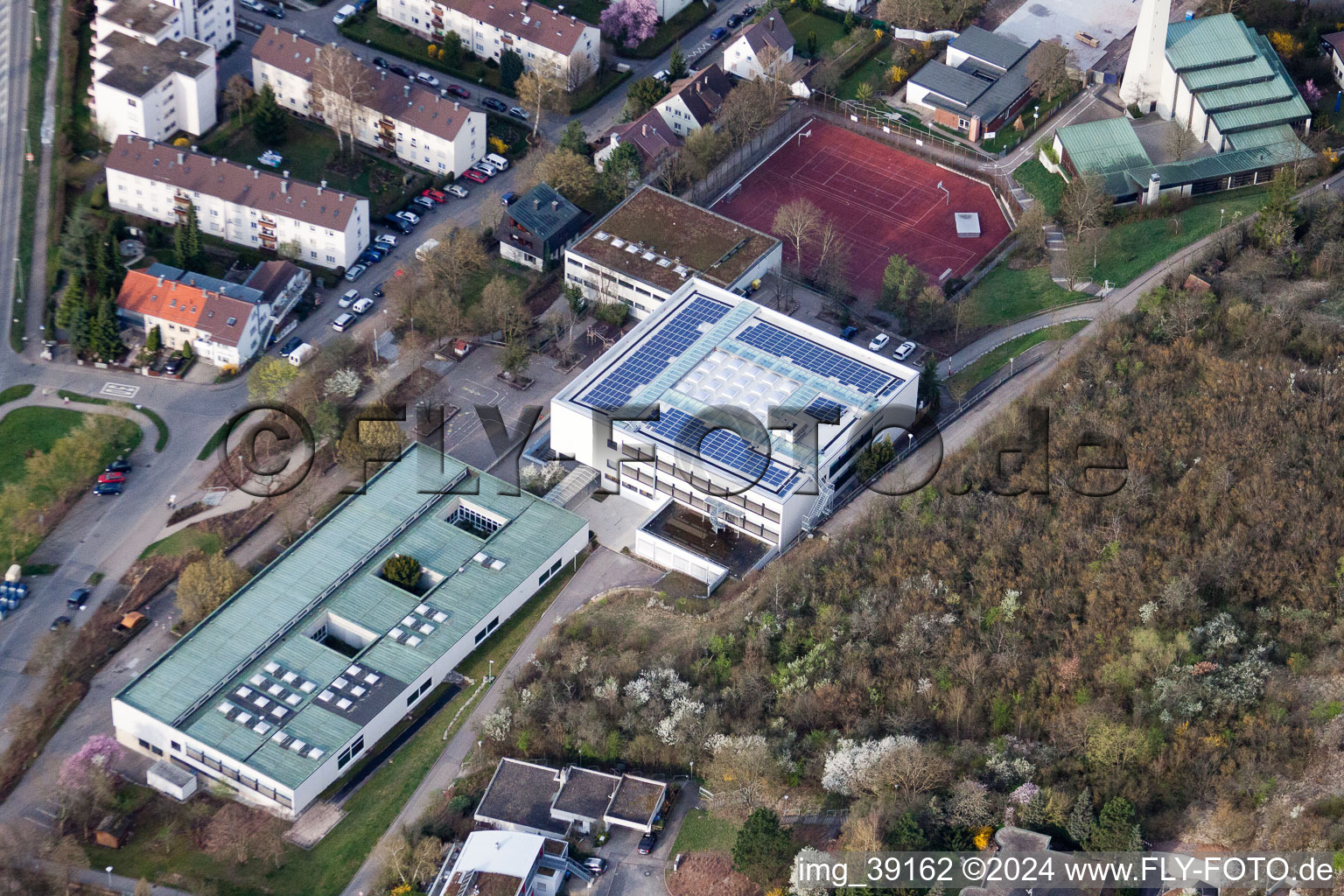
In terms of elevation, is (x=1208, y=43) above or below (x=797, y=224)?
above

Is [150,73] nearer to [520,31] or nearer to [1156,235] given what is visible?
[520,31]

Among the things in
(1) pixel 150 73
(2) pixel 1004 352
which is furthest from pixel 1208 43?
(1) pixel 150 73

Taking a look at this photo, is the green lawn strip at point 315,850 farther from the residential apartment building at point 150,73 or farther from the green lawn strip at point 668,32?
the green lawn strip at point 668,32

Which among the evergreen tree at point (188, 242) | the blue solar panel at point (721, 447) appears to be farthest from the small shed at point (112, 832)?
the evergreen tree at point (188, 242)

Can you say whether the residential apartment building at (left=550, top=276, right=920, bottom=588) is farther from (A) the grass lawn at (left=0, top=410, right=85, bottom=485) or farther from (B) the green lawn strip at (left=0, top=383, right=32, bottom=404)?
(B) the green lawn strip at (left=0, top=383, right=32, bottom=404)

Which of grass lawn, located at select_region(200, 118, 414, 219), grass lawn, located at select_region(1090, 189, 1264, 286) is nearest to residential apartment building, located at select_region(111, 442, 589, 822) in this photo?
grass lawn, located at select_region(200, 118, 414, 219)
